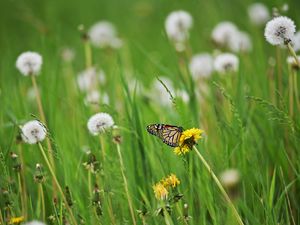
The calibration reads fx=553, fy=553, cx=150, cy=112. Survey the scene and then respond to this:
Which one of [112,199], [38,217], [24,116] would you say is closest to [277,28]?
[112,199]

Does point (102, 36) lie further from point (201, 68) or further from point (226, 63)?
point (226, 63)

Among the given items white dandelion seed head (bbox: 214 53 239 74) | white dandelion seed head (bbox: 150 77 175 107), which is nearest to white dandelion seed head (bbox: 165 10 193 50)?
white dandelion seed head (bbox: 150 77 175 107)

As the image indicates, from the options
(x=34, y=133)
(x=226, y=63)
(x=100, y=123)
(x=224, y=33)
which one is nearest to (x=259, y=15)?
(x=224, y=33)

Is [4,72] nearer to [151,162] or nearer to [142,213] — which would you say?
[151,162]

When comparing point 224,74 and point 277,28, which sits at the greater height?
point 224,74

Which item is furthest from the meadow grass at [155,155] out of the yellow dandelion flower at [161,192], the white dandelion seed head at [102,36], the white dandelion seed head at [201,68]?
the white dandelion seed head at [102,36]

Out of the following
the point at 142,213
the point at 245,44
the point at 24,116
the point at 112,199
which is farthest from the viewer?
the point at 245,44
